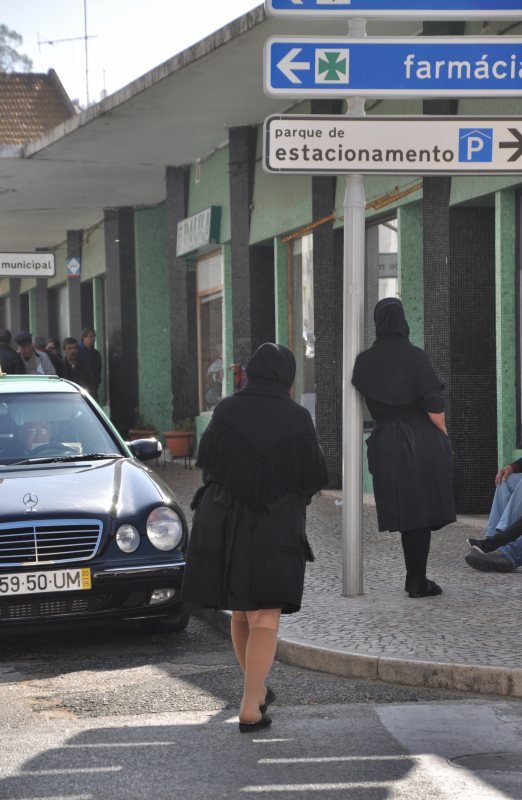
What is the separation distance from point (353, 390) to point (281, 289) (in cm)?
982

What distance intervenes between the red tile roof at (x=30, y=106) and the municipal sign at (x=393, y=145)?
22380 millimetres

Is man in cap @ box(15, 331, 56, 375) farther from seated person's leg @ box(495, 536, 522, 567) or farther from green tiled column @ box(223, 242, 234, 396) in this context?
seated person's leg @ box(495, 536, 522, 567)

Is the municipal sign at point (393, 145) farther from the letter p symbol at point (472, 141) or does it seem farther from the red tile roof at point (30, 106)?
the red tile roof at point (30, 106)

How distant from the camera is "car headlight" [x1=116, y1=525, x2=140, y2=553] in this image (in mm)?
7699

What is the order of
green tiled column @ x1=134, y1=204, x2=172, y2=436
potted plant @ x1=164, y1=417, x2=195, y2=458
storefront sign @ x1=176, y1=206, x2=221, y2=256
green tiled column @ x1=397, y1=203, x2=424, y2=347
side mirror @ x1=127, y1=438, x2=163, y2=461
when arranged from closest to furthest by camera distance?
side mirror @ x1=127, y1=438, x2=163, y2=461
green tiled column @ x1=397, y1=203, x2=424, y2=347
storefront sign @ x1=176, y1=206, x2=221, y2=256
potted plant @ x1=164, y1=417, x2=195, y2=458
green tiled column @ x1=134, y1=204, x2=172, y2=436

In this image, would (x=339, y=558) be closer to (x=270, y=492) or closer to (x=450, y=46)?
(x=450, y=46)

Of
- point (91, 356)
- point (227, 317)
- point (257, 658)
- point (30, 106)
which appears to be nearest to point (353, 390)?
point (257, 658)

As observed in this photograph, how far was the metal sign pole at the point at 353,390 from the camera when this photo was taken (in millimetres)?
8547

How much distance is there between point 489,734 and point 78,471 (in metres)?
3.43

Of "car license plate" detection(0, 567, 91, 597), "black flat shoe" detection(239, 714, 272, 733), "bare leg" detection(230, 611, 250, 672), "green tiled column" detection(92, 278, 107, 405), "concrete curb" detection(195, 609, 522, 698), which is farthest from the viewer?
"green tiled column" detection(92, 278, 107, 405)

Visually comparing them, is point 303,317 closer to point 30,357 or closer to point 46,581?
point 30,357

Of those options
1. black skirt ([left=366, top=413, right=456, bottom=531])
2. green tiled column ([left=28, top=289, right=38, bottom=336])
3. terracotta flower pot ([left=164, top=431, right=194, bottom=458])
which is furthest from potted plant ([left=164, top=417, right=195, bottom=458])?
green tiled column ([left=28, top=289, right=38, bottom=336])

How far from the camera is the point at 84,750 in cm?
545

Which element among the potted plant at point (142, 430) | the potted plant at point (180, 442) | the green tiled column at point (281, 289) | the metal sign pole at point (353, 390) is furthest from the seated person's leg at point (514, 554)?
the potted plant at point (142, 430)
